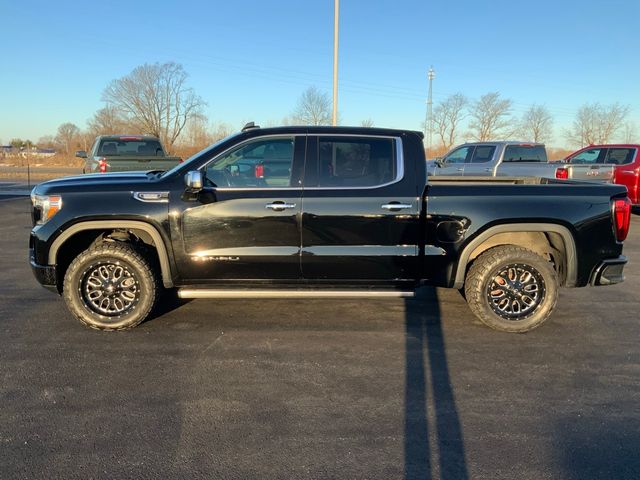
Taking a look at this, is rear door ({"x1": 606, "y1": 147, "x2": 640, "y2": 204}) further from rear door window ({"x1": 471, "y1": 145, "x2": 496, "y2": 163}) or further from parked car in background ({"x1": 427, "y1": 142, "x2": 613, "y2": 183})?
rear door window ({"x1": 471, "y1": 145, "x2": 496, "y2": 163})

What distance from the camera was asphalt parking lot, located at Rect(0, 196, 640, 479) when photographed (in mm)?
2688

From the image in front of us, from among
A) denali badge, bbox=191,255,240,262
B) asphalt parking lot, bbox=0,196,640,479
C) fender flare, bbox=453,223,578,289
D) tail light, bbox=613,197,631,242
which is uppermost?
tail light, bbox=613,197,631,242

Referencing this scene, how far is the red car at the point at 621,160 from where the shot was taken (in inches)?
478

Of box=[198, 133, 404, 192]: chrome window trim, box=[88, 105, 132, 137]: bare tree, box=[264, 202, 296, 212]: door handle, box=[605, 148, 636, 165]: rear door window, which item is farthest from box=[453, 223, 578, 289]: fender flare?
box=[88, 105, 132, 137]: bare tree

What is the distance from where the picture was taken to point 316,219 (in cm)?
443

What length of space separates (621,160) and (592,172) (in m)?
0.95

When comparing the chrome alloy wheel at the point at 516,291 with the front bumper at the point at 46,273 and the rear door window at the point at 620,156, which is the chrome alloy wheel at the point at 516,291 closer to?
the front bumper at the point at 46,273

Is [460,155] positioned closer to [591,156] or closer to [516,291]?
[591,156]

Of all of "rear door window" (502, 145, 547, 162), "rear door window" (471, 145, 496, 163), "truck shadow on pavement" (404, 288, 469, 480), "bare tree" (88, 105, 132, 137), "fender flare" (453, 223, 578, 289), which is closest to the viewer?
"truck shadow on pavement" (404, 288, 469, 480)

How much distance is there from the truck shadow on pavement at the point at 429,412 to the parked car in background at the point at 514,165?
355 inches

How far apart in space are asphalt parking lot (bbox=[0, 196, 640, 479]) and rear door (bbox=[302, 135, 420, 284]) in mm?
650

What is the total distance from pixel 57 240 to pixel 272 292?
203 cm

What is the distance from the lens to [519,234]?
4902 mm

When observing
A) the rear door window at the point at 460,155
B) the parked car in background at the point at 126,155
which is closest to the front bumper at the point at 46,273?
the parked car in background at the point at 126,155
